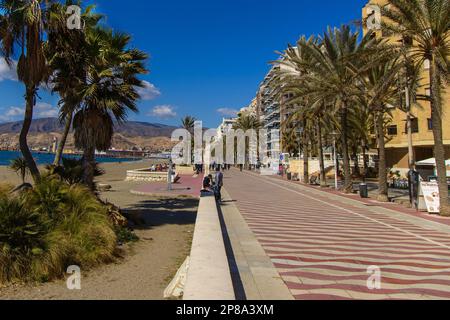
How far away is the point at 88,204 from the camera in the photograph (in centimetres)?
827

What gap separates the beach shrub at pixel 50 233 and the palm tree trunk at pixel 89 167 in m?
2.23

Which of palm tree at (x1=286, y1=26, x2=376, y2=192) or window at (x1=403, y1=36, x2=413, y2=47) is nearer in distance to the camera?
window at (x1=403, y1=36, x2=413, y2=47)

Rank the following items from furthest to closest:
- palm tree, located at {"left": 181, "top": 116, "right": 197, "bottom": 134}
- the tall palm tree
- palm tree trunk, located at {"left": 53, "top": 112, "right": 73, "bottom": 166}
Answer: palm tree, located at {"left": 181, "top": 116, "right": 197, "bottom": 134} < the tall palm tree < palm tree trunk, located at {"left": 53, "top": 112, "right": 73, "bottom": 166}

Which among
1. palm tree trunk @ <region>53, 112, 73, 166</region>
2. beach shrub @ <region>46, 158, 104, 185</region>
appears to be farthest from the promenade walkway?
palm tree trunk @ <region>53, 112, 73, 166</region>

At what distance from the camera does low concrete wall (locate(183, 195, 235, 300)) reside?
3866 millimetres

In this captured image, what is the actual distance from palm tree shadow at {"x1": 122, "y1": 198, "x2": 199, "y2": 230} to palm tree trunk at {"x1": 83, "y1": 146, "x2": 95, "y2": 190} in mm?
1594

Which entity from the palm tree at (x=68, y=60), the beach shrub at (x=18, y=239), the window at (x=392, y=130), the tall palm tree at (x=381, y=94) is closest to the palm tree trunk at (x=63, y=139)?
the palm tree at (x=68, y=60)

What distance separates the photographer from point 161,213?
14.9m

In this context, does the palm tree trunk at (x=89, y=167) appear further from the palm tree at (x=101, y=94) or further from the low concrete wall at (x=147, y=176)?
the low concrete wall at (x=147, y=176)

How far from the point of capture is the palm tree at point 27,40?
909cm

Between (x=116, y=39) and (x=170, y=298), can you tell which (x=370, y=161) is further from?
(x=170, y=298)

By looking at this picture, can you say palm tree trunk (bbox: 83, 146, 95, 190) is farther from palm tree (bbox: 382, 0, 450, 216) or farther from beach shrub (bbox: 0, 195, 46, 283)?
palm tree (bbox: 382, 0, 450, 216)

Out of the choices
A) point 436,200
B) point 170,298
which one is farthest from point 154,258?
point 436,200

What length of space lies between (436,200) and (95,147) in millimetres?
12475
